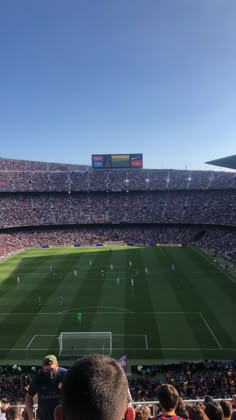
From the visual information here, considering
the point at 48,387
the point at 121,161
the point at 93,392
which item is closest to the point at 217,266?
the point at 121,161

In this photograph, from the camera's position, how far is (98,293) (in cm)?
3944

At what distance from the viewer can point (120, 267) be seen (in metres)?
52.8

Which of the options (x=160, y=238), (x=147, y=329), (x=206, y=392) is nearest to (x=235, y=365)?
(x=206, y=392)

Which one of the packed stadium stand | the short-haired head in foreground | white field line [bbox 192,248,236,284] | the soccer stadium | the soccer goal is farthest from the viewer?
the packed stadium stand

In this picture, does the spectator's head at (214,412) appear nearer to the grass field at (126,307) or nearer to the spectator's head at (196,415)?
the spectator's head at (196,415)

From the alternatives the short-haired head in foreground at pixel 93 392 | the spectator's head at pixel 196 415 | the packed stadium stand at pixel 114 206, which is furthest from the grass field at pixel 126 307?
the short-haired head in foreground at pixel 93 392

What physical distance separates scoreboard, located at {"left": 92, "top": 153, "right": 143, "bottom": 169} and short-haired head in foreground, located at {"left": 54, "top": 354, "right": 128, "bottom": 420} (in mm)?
89039

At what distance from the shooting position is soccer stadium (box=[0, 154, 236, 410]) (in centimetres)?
2620

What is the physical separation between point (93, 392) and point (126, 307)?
33.3 m

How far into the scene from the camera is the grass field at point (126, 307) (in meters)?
26.5

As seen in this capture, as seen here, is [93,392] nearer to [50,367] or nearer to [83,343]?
[50,367]

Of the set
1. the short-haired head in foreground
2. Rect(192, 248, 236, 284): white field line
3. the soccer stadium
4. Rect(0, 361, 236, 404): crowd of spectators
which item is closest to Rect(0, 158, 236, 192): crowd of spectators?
the soccer stadium

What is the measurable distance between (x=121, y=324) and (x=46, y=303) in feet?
32.1

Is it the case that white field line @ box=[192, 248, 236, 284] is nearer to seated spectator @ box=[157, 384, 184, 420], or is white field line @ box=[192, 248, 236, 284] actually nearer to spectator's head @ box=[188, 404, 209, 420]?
spectator's head @ box=[188, 404, 209, 420]
